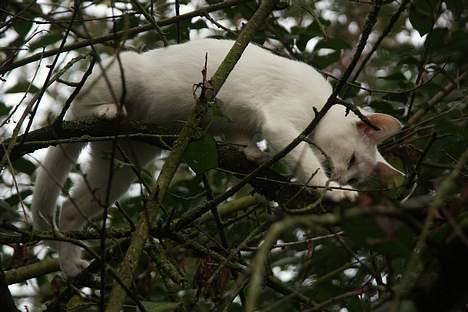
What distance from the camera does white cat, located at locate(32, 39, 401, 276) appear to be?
3.94 metres

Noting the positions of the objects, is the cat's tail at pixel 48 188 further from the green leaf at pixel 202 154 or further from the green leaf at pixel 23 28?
the green leaf at pixel 202 154

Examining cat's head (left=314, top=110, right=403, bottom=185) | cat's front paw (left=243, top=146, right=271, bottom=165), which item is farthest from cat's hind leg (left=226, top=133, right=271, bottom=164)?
cat's head (left=314, top=110, right=403, bottom=185)

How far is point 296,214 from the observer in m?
Answer: 1.93

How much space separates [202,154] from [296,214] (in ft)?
2.88

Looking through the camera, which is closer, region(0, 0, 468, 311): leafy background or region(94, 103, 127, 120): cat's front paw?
region(0, 0, 468, 311): leafy background

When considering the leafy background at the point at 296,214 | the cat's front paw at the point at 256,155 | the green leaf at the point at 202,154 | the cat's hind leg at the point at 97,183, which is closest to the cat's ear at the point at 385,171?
the leafy background at the point at 296,214

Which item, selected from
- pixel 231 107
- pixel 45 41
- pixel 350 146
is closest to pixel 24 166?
pixel 45 41

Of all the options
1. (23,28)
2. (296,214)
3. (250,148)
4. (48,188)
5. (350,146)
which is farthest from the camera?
(250,148)

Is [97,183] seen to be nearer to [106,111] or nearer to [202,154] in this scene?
[106,111]

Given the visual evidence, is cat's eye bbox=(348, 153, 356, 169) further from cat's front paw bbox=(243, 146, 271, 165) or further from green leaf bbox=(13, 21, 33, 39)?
green leaf bbox=(13, 21, 33, 39)

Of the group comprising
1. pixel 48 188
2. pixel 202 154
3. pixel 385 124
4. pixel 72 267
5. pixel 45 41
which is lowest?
pixel 72 267

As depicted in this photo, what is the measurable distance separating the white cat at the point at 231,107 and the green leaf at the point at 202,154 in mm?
1057

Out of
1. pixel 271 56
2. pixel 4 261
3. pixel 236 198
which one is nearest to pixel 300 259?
pixel 236 198

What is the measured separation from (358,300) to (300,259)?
137 centimetres
